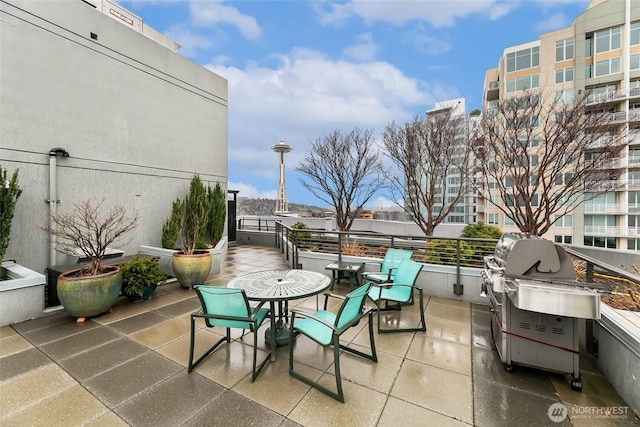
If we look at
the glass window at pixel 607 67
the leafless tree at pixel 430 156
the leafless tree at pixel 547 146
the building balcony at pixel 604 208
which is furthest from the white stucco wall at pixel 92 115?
the glass window at pixel 607 67

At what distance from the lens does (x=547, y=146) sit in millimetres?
7191

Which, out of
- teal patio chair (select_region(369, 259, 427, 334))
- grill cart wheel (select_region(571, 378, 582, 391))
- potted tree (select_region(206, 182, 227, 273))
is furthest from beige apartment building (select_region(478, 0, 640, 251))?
grill cart wheel (select_region(571, 378, 582, 391))

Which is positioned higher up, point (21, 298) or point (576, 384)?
point (21, 298)

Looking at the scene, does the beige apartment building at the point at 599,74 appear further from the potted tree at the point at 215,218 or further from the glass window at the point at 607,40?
the potted tree at the point at 215,218

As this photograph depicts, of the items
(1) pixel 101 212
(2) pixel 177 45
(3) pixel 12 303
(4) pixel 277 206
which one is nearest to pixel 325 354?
(3) pixel 12 303

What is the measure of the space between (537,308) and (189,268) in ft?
17.6

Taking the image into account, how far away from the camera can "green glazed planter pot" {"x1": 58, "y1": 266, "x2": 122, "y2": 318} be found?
3623 mm

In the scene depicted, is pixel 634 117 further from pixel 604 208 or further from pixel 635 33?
pixel 635 33

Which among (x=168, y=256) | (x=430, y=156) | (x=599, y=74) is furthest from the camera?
(x=599, y=74)

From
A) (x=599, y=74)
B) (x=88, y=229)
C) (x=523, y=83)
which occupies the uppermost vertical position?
(x=523, y=83)

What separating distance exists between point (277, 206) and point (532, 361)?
1661cm

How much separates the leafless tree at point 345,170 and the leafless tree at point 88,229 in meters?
7.17

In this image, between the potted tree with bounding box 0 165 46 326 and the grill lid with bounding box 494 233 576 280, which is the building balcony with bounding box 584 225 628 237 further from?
the potted tree with bounding box 0 165 46 326

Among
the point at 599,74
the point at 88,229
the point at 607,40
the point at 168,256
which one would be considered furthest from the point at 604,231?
the point at 88,229
